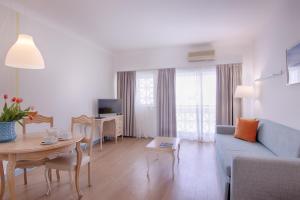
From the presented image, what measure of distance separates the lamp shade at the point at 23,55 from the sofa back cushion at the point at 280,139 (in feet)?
9.13

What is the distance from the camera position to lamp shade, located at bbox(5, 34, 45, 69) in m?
1.82

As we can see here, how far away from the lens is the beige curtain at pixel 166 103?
4.88 meters

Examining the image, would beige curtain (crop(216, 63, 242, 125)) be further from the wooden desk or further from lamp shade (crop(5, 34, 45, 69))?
lamp shade (crop(5, 34, 45, 69))

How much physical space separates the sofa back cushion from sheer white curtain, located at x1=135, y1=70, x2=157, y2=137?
A: 286 centimetres

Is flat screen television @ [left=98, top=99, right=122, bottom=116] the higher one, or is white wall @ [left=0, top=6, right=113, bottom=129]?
white wall @ [left=0, top=6, right=113, bottom=129]

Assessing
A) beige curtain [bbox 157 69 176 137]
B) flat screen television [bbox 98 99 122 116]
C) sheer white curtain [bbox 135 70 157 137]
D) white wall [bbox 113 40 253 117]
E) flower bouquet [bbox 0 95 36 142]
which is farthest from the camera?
sheer white curtain [bbox 135 70 157 137]

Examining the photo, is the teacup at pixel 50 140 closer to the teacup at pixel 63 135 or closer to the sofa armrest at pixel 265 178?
the teacup at pixel 63 135

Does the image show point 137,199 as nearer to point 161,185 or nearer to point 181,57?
point 161,185

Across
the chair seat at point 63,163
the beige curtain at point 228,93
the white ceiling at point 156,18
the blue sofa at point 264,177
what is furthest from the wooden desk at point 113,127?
the blue sofa at point 264,177

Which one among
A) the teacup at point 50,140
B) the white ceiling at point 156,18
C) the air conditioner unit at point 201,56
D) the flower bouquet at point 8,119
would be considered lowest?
the teacup at point 50,140

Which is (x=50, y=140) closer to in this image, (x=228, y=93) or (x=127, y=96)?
(x=127, y=96)

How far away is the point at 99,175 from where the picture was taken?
2.68 meters

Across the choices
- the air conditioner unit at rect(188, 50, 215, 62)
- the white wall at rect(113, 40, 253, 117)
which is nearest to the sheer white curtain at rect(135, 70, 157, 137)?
the white wall at rect(113, 40, 253, 117)

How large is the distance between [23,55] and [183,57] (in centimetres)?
373
